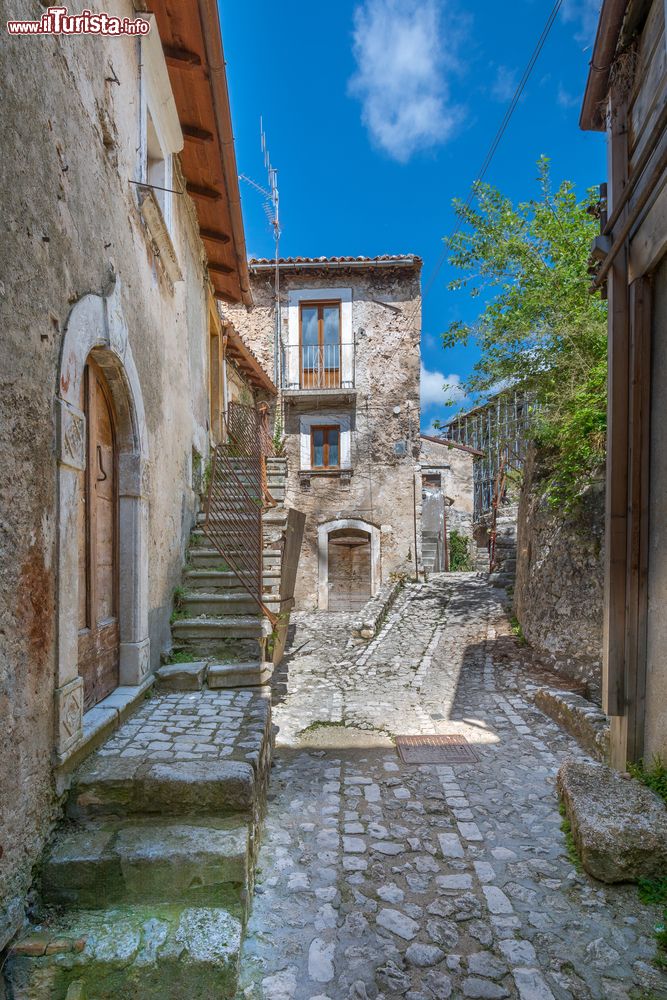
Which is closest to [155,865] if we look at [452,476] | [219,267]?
[219,267]

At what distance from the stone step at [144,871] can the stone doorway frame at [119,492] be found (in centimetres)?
47

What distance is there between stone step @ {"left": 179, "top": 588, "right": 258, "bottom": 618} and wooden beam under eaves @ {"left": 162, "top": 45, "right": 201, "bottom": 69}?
5.17 metres

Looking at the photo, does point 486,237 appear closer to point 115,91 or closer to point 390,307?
point 390,307

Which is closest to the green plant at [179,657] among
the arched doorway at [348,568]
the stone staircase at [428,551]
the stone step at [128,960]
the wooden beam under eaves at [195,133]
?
the stone step at [128,960]

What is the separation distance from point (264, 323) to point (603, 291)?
35.9ft

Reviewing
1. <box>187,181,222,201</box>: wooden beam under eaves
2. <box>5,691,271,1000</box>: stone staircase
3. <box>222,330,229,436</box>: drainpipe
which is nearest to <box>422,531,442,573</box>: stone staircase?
<box>222,330,229,436</box>: drainpipe

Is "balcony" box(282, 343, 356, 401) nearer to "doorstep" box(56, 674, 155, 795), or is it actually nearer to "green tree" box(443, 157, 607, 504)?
"green tree" box(443, 157, 607, 504)

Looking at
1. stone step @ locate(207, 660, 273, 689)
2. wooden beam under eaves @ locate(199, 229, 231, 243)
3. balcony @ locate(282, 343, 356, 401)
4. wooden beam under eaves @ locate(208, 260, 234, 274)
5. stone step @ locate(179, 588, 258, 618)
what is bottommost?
stone step @ locate(207, 660, 273, 689)

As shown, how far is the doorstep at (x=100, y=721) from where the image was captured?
9.35ft

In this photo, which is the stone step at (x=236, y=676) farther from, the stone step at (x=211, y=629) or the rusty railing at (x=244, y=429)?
the rusty railing at (x=244, y=429)

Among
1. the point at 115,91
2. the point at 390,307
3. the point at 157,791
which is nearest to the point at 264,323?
the point at 390,307

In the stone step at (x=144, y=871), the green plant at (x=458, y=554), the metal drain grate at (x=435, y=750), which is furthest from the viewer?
the green plant at (x=458, y=554)

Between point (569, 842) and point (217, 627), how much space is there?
3.38m

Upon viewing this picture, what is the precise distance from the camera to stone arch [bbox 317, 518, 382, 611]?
14.0m
